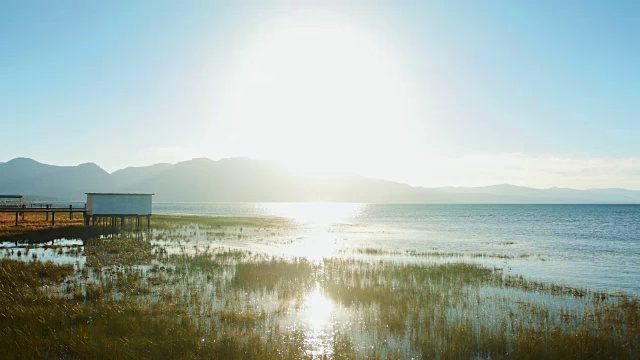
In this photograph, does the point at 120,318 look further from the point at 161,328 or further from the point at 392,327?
the point at 392,327

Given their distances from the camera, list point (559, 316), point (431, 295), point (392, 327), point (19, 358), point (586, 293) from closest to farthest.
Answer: point (19, 358)
point (392, 327)
point (559, 316)
point (431, 295)
point (586, 293)

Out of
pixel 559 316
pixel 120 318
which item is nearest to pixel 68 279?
pixel 120 318

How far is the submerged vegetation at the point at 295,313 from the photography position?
1255 centimetres

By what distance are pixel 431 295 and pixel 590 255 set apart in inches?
1168

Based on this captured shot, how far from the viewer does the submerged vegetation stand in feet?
41.2

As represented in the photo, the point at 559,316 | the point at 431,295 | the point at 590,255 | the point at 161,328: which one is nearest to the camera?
the point at 161,328

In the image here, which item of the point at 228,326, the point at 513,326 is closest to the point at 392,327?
the point at 513,326

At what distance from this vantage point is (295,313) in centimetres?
1709

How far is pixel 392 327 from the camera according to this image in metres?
15.2

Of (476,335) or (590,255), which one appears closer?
(476,335)

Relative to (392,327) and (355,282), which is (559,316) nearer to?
(392,327)

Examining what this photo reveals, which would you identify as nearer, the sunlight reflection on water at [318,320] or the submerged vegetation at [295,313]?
the submerged vegetation at [295,313]

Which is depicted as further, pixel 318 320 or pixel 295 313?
pixel 295 313

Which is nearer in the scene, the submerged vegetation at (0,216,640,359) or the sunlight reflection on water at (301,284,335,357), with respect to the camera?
the submerged vegetation at (0,216,640,359)
